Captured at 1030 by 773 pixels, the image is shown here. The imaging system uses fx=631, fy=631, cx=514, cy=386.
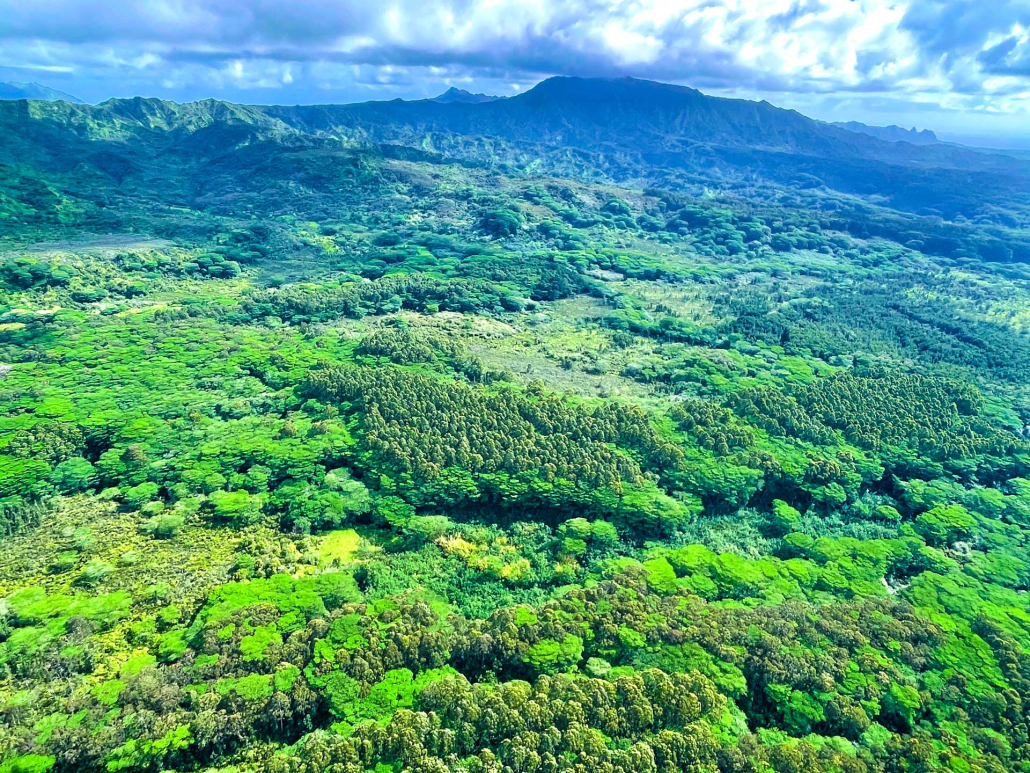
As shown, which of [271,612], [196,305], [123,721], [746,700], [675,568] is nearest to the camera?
[123,721]

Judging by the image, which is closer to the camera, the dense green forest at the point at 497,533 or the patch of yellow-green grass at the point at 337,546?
the dense green forest at the point at 497,533

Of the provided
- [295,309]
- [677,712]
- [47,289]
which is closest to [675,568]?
[677,712]

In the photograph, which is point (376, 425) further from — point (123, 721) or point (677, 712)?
point (677, 712)

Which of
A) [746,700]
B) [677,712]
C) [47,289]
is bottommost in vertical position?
[746,700]

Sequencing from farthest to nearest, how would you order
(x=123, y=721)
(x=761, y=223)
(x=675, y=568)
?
1. (x=761, y=223)
2. (x=675, y=568)
3. (x=123, y=721)

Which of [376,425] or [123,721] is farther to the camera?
[376,425]

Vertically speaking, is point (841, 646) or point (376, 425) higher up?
point (376, 425)

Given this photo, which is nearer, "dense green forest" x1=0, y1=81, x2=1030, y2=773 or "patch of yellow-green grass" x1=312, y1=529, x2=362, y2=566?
"dense green forest" x1=0, y1=81, x2=1030, y2=773

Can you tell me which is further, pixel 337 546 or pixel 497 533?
pixel 497 533
